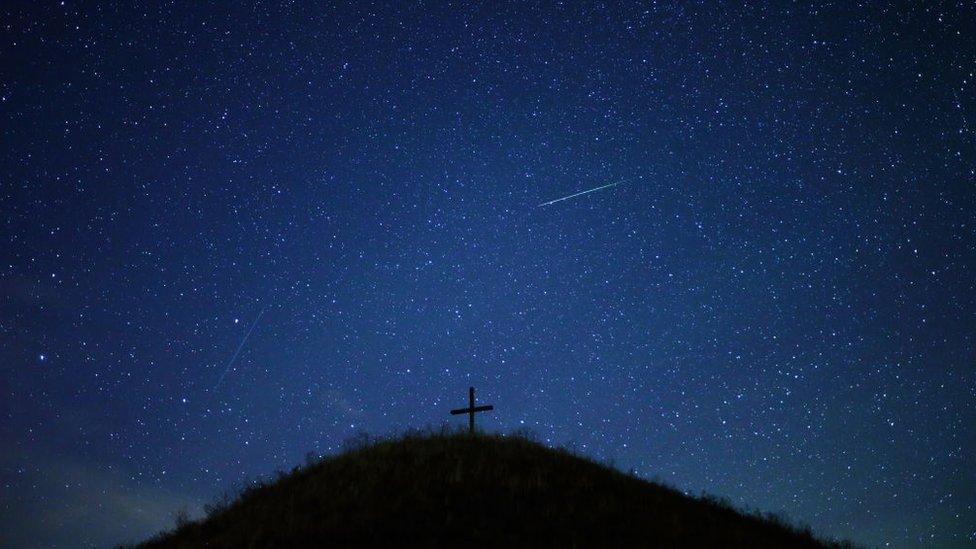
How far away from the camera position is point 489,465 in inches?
466

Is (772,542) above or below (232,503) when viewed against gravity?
below

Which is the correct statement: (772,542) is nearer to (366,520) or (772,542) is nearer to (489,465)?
(489,465)

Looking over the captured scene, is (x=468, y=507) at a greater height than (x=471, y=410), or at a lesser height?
lesser

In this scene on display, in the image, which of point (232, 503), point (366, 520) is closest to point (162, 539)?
point (232, 503)

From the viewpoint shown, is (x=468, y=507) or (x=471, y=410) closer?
(x=468, y=507)

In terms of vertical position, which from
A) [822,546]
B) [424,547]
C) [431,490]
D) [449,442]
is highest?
[449,442]

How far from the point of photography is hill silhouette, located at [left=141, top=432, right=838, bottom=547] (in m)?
8.70

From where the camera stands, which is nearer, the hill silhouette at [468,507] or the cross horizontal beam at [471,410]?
the hill silhouette at [468,507]

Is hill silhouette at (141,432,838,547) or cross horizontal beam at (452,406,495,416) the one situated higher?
cross horizontal beam at (452,406,495,416)

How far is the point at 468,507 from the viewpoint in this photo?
9625 mm

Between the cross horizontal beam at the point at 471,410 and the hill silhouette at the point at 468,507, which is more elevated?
the cross horizontal beam at the point at 471,410

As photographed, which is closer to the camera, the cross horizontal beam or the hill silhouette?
the hill silhouette

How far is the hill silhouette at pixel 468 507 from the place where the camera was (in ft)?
28.6

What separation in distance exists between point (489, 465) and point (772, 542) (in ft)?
18.3
